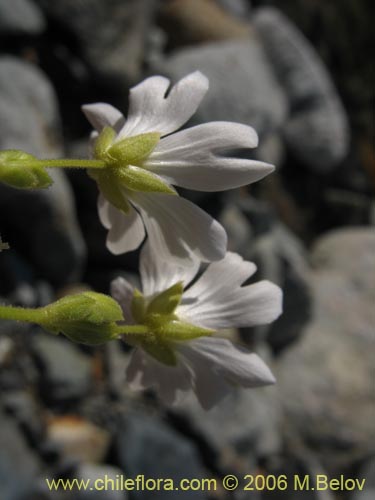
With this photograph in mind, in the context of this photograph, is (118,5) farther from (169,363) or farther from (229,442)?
(169,363)

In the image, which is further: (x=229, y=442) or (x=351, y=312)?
(x=351, y=312)

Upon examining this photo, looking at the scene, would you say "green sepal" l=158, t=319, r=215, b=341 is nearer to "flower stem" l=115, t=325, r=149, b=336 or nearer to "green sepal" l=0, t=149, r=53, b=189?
"flower stem" l=115, t=325, r=149, b=336

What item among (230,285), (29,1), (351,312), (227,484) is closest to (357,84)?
(351,312)

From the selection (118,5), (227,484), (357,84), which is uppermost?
(118,5)

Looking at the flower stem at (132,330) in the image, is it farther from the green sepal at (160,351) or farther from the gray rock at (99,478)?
the gray rock at (99,478)

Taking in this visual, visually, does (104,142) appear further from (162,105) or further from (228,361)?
(228,361)

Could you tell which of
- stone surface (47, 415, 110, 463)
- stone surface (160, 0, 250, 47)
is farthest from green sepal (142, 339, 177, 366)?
stone surface (160, 0, 250, 47)
